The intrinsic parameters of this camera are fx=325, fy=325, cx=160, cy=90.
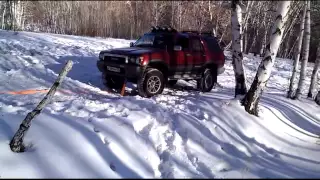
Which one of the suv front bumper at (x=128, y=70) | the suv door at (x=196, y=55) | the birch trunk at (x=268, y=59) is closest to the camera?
the birch trunk at (x=268, y=59)

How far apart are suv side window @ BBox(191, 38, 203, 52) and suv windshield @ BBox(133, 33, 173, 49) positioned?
91 cm

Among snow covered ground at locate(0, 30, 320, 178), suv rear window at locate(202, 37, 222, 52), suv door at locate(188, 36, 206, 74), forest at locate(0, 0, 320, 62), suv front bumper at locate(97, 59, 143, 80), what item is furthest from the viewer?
forest at locate(0, 0, 320, 62)

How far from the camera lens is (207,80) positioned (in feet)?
35.3

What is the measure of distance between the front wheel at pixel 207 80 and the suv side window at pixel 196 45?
0.76m

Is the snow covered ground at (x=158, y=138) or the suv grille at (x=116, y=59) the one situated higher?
the suv grille at (x=116, y=59)

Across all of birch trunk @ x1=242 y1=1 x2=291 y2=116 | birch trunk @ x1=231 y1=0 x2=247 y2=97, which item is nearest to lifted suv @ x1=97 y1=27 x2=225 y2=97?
birch trunk @ x1=231 y1=0 x2=247 y2=97

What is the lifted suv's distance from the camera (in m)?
8.84

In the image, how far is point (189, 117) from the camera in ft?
21.9

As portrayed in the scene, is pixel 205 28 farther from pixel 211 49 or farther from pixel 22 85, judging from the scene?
pixel 22 85

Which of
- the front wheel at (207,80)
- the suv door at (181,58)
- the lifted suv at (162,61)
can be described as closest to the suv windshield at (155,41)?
the lifted suv at (162,61)

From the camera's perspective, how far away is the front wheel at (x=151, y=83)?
886cm

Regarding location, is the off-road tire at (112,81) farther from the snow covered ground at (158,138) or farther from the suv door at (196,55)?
the suv door at (196,55)

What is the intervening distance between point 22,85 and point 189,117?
18.5 ft

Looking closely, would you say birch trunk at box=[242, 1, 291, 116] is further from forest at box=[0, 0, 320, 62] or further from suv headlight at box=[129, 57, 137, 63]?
forest at box=[0, 0, 320, 62]
